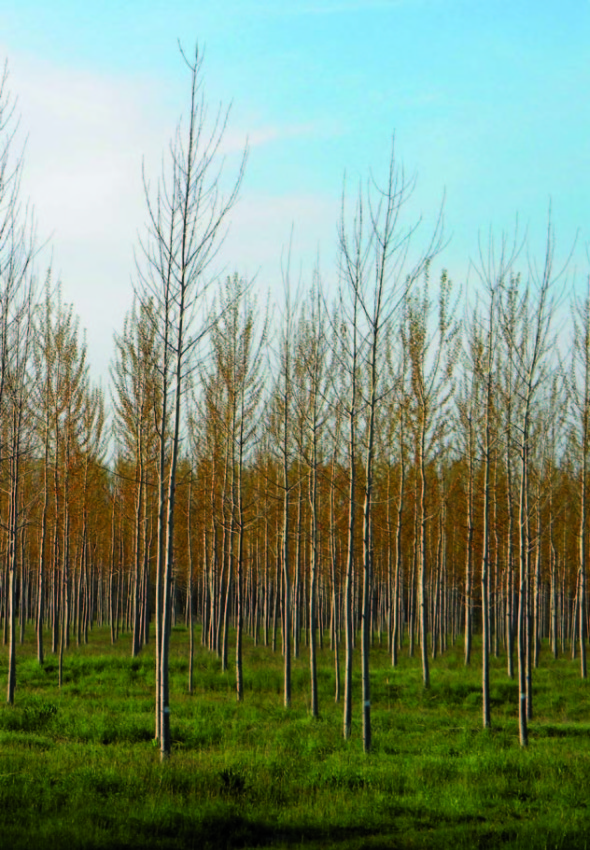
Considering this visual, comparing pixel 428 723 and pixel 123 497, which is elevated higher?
pixel 123 497

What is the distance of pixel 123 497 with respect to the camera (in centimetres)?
2644

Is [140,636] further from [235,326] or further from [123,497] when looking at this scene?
[235,326]

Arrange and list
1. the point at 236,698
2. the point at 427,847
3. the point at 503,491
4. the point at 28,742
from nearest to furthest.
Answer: the point at 427,847 < the point at 28,742 < the point at 236,698 < the point at 503,491

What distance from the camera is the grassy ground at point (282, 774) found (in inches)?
263

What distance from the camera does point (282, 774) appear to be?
351 inches

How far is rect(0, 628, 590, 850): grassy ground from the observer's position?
6672 millimetres

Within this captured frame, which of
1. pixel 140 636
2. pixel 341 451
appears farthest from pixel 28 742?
pixel 140 636

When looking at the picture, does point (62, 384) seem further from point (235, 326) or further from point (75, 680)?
point (75, 680)

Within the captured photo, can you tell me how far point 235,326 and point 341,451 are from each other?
3.59 metres

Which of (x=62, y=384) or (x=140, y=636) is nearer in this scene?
(x=62, y=384)

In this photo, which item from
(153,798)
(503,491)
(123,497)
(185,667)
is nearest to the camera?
(153,798)

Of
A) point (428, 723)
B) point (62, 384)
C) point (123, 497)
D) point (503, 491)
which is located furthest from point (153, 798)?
point (123, 497)

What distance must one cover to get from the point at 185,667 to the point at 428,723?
771 centimetres

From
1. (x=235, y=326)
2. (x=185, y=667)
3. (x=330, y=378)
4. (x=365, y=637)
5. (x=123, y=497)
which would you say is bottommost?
(x=185, y=667)
